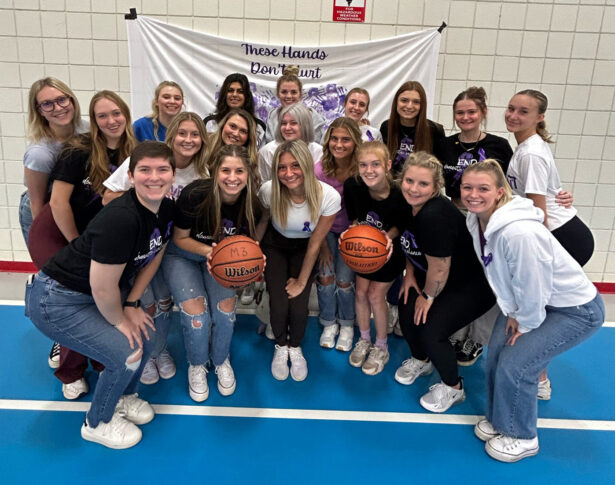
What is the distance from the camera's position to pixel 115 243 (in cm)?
193

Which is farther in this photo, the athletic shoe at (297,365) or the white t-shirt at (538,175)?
the athletic shoe at (297,365)

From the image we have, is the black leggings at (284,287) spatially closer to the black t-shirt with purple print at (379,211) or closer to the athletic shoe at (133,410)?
the black t-shirt with purple print at (379,211)

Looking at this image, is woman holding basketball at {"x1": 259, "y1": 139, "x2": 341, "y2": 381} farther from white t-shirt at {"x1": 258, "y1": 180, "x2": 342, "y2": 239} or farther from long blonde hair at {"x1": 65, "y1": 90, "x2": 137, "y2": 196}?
long blonde hair at {"x1": 65, "y1": 90, "x2": 137, "y2": 196}

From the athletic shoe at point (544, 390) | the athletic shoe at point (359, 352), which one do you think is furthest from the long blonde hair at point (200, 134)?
the athletic shoe at point (544, 390)

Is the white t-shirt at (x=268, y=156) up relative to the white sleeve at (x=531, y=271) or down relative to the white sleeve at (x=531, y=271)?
up

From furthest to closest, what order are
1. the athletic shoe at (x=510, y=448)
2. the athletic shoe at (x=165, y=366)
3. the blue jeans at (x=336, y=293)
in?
the blue jeans at (x=336, y=293)
the athletic shoe at (x=165, y=366)
the athletic shoe at (x=510, y=448)

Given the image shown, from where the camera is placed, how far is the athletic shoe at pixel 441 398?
262 centimetres

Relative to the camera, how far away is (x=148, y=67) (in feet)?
14.1

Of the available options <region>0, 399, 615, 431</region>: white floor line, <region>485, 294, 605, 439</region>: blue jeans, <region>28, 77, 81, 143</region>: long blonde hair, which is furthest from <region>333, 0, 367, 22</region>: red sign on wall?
<region>0, 399, 615, 431</region>: white floor line

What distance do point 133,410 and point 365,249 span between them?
1594 millimetres

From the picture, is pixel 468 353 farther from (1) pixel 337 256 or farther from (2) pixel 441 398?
(1) pixel 337 256

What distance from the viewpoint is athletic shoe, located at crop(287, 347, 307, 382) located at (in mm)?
2867

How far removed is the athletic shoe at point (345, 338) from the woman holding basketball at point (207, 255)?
85 centimetres

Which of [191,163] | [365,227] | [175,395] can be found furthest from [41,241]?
[365,227]
